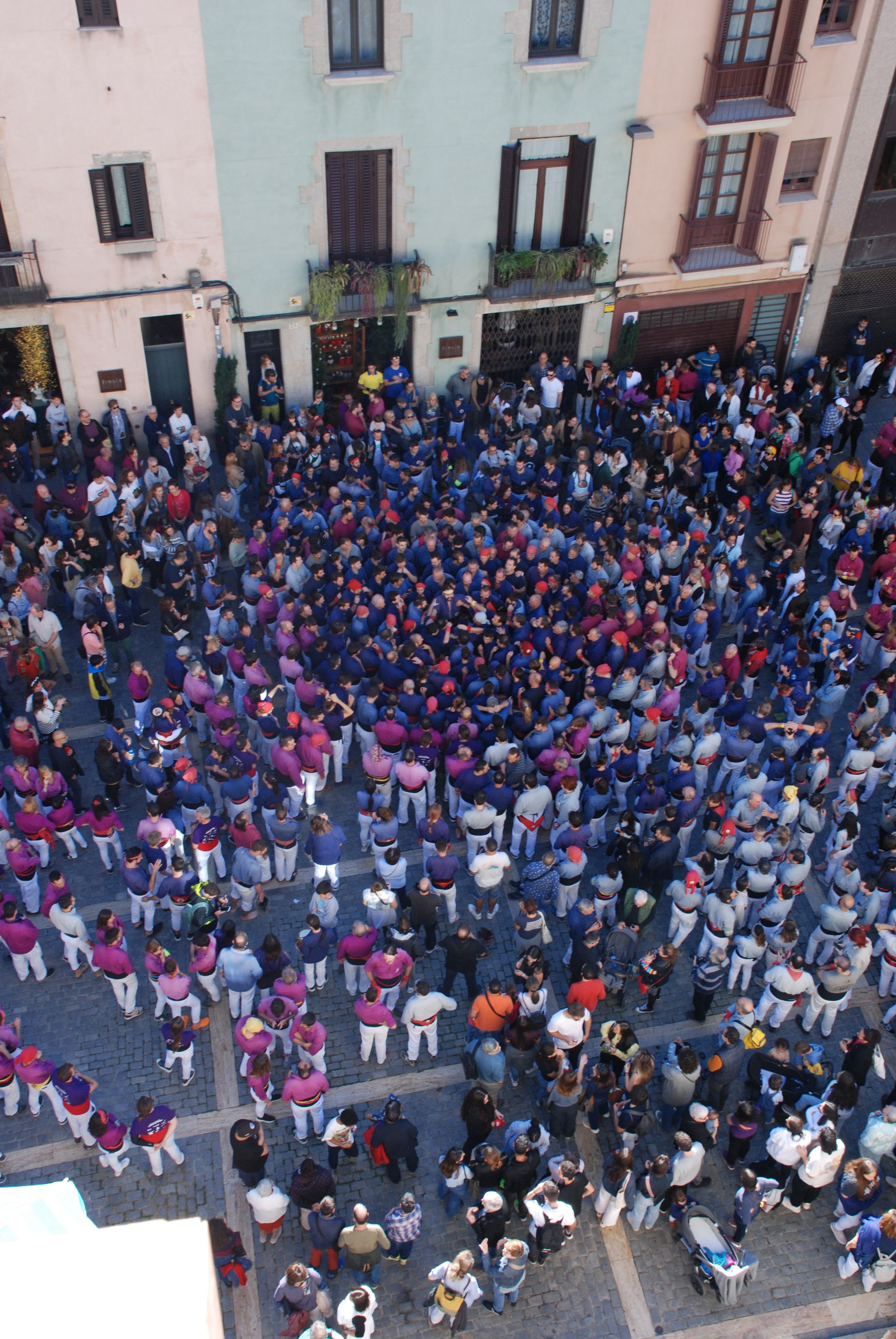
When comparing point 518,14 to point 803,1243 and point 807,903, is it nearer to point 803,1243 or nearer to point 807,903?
point 807,903

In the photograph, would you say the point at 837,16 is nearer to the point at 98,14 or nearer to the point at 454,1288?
the point at 98,14

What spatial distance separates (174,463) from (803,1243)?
17.3 meters

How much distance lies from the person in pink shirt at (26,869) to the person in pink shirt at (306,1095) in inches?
176

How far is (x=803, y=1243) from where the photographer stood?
13.0 m

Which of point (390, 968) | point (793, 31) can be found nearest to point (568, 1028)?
point (390, 968)

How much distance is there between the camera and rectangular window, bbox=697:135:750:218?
969 inches

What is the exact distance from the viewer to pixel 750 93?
2411 centimetres

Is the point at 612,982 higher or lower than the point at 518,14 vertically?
lower

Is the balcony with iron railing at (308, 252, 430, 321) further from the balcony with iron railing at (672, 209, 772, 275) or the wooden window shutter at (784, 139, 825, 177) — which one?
the wooden window shutter at (784, 139, 825, 177)

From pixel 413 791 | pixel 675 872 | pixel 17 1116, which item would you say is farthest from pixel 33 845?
pixel 675 872

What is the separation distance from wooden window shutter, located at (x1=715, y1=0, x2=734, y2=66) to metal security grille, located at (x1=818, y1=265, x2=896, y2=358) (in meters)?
6.05

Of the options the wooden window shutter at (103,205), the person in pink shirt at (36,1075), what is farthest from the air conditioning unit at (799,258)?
the person in pink shirt at (36,1075)

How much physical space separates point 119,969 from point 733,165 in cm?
2074

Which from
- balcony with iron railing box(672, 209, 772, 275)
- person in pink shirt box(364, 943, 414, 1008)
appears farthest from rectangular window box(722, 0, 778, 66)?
person in pink shirt box(364, 943, 414, 1008)
